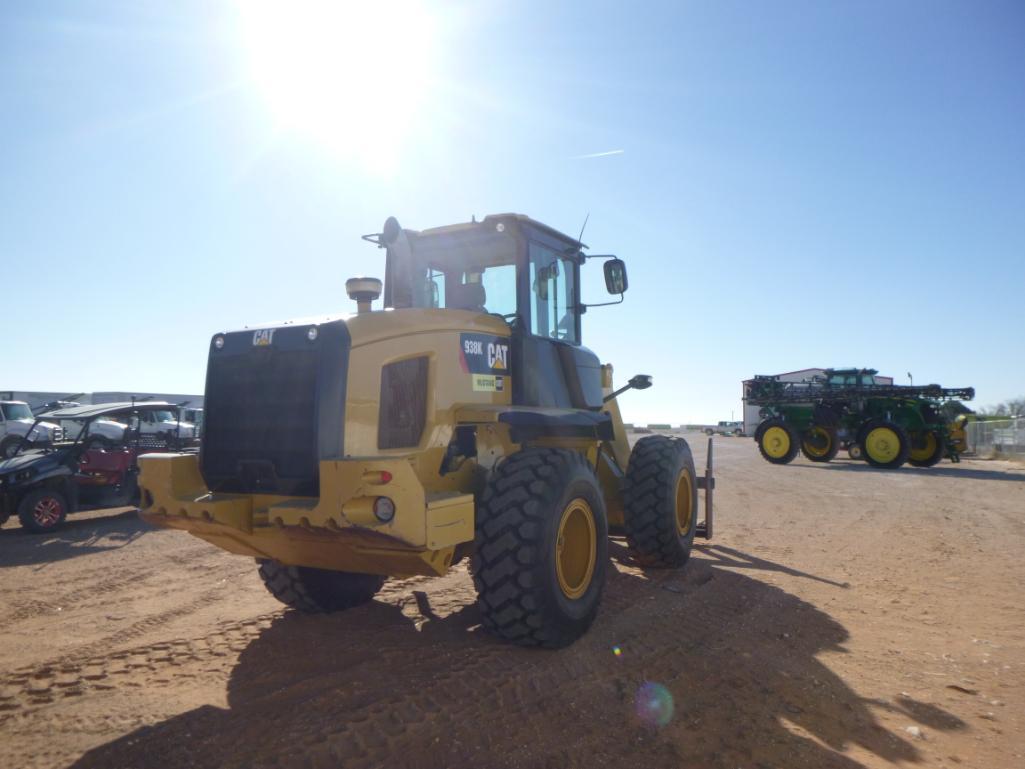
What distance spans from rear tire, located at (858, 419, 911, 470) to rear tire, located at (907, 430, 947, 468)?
640mm

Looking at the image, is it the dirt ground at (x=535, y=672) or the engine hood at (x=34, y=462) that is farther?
the engine hood at (x=34, y=462)

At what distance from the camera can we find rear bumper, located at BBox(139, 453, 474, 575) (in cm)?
369

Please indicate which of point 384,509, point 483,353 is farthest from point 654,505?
point 384,509

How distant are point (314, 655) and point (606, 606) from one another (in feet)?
7.44

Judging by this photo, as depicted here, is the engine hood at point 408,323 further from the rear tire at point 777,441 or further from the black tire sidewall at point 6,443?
the black tire sidewall at point 6,443

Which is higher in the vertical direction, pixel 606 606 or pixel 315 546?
pixel 315 546

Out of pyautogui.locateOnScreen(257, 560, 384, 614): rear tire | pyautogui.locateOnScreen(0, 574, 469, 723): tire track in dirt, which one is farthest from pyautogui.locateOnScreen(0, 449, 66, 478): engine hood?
pyautogui.locateOnScreen(257, 560, 384, 614): rear tire

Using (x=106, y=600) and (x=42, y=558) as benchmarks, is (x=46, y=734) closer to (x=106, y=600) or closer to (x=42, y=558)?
(x=106, y=600)

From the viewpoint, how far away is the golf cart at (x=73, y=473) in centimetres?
998

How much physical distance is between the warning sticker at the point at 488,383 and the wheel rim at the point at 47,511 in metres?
8.40

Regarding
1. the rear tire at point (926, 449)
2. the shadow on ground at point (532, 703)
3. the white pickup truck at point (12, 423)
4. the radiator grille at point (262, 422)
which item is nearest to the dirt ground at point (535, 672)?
the shadow on ground at point (532, 703)

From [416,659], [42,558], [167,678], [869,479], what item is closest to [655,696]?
[416,659]

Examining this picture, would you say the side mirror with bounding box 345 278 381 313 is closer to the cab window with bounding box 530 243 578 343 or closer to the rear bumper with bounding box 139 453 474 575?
the rear bumper with bounding box 139 453 474 575

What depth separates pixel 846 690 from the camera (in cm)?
388
